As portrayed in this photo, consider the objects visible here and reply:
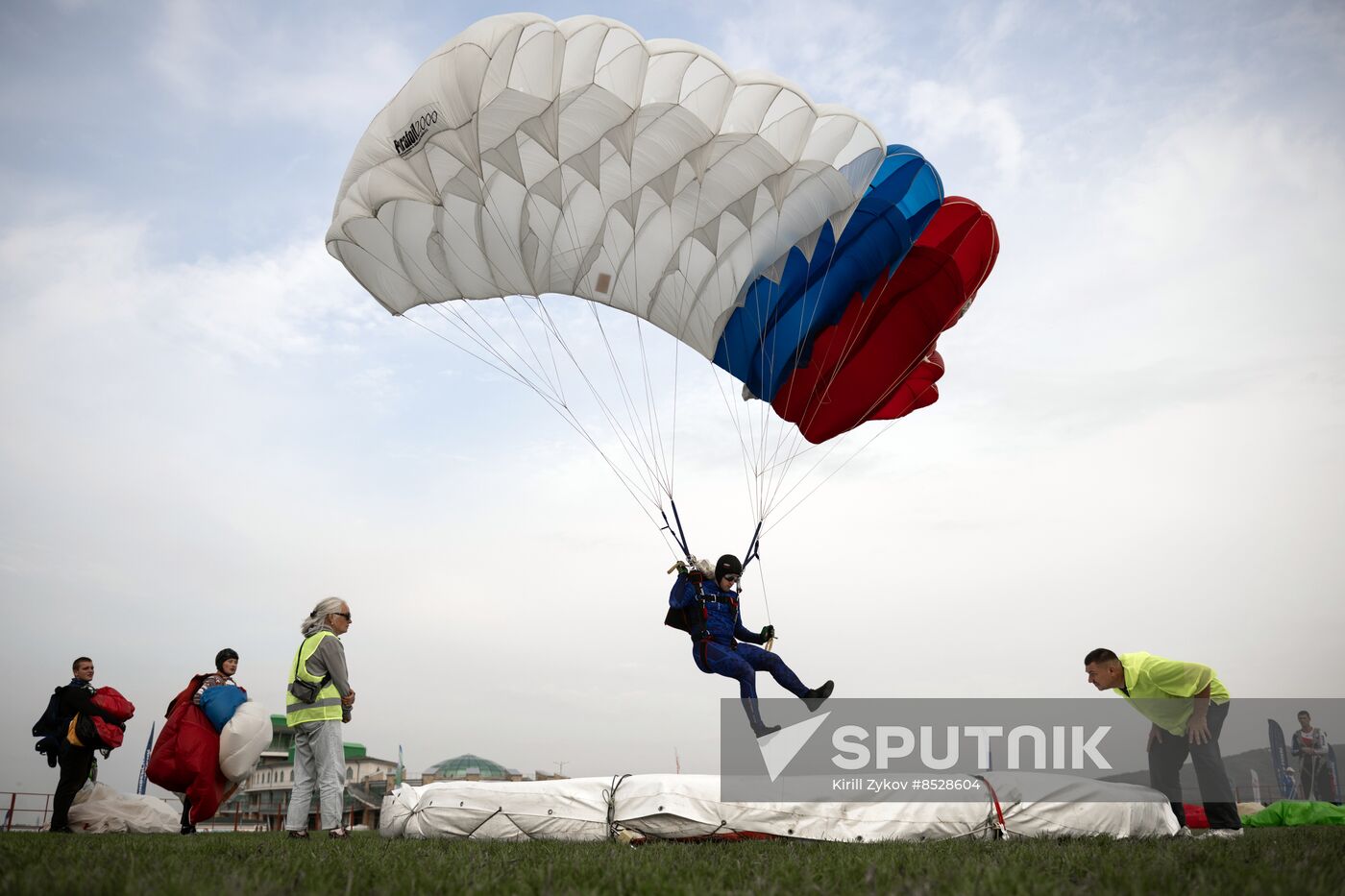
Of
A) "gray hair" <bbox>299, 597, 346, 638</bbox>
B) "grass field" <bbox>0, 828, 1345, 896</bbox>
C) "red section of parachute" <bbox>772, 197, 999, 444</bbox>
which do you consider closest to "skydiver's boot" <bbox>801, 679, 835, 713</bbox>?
"grass field" <bbox>0, 828, 1345, 896</bbox>

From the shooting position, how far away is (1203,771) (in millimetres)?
5973

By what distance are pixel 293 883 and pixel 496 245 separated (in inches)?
268

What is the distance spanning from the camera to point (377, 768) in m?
45.6

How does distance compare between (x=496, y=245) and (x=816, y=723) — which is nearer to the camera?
(x=816, y=723)

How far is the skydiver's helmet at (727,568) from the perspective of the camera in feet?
24.6

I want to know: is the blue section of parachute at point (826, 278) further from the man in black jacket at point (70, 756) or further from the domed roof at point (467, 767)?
the domed roof at point (467, 767)

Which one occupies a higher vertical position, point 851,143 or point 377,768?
point 851,143

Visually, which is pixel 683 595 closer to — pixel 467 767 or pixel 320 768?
pixel 320 768

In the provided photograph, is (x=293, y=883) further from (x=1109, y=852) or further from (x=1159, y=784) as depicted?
(x=1159, y=784)

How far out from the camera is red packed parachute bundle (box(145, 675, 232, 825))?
21.5ft

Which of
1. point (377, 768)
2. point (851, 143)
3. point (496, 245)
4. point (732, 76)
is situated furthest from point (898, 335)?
point (377, 768)

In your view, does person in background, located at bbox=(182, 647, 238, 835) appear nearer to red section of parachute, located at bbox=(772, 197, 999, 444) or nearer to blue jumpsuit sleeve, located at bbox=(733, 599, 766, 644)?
blue jumpsuit sleeve, located at bbox=(733, 599, 766, 644)

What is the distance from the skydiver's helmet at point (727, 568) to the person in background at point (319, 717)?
3103 mm

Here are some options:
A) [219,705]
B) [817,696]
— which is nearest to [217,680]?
[219,705]
